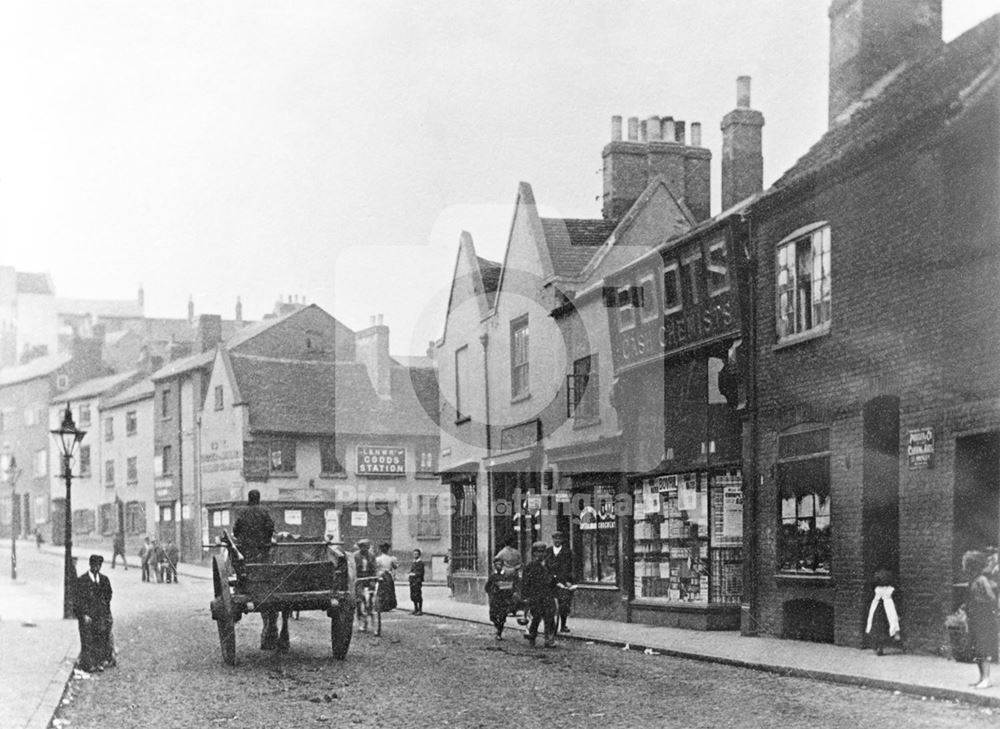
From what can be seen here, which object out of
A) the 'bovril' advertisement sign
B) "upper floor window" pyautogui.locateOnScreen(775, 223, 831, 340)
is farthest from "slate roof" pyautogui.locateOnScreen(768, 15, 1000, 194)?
the 'bovril' advertisement sign

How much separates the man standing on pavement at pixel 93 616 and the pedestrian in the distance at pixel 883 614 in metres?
9.53

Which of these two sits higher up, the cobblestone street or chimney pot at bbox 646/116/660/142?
chimney pot at bbox 646/116/660/142

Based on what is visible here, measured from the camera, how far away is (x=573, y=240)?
1155 inches

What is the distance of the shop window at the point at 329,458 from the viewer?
54.0m

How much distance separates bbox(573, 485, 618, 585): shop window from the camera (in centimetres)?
2450

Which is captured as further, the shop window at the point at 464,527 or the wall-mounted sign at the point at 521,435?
the shop window at the point at 464,527

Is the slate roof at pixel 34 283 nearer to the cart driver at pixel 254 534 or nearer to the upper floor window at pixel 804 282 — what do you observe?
the cart driver at pixel 254 534

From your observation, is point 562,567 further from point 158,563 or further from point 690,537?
point 158,563

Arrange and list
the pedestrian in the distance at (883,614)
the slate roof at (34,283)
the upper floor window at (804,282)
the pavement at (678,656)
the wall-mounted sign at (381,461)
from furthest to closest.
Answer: the slate roof at (34,283) < the wall-mounted sign at (381,461) < the upper floor window at (804,282) < the pedestrian in the distance at (883,614) < the pavement at (678,656)

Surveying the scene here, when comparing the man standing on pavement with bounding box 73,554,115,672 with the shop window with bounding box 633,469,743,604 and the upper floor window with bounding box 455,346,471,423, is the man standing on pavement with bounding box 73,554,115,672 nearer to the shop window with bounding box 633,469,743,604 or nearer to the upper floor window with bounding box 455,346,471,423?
the shop window with bounding box 633,469,743,604

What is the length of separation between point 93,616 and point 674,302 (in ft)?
37.5

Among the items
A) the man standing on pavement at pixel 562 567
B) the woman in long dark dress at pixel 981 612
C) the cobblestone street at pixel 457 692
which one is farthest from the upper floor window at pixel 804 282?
the woman in long dark dress at pixel 981 612

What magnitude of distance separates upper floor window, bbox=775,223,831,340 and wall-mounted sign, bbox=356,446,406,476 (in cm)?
3710

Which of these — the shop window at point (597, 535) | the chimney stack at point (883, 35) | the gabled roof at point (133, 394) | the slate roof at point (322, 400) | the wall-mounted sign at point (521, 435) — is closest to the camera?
the chimney stack at point (883, 35)
